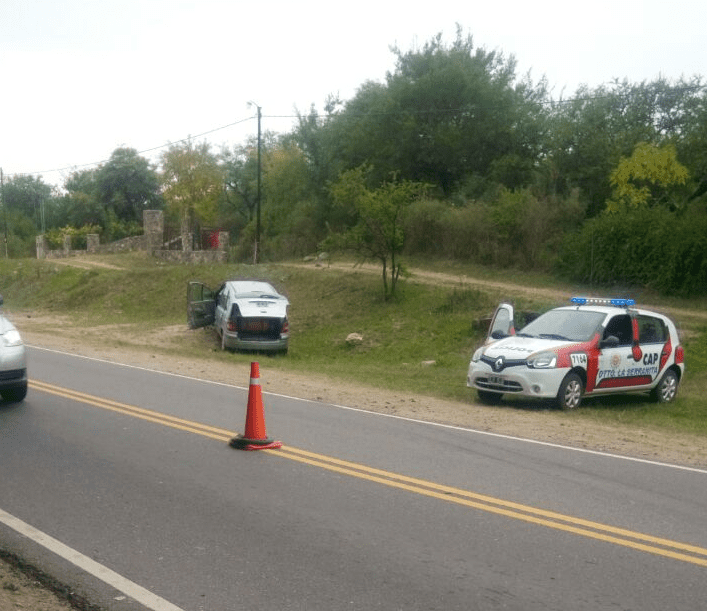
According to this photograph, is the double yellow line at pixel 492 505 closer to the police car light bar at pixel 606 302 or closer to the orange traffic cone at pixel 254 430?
the orange traffic cone at pixel 254 430

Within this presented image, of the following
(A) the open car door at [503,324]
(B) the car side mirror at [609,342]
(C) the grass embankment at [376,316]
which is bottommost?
(C) the grass embankment at [376,316]

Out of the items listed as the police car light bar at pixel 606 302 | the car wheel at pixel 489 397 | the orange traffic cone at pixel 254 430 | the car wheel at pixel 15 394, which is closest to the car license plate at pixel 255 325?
the car wheel at pixel 489 397

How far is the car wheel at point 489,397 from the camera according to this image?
15.8 meters

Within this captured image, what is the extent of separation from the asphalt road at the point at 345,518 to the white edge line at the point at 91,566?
0.07ft

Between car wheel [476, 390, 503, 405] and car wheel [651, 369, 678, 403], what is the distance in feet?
10.7

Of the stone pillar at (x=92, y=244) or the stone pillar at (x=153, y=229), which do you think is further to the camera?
the stone pillar at (x=92, y=244)

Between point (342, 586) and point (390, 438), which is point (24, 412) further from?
point (342, 586)

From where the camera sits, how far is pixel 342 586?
6.01 metres

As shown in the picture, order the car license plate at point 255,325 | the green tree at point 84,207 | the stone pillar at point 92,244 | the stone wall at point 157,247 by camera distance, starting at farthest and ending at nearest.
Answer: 1. the green tree at point 84,207
2. the stone pillar at point 92,244
3. the stone wall at point 157,247
4. the car license plate at point 255,325

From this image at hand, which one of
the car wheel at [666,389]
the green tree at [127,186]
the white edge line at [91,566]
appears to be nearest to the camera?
the white edge line at [91,566]

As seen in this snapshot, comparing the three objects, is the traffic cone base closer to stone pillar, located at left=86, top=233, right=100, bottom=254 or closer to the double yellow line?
the double yellow line

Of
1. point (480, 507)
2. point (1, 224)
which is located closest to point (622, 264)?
point (480, 507)

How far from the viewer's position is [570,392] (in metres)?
15.4

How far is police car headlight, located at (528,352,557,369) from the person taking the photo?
1502cm
